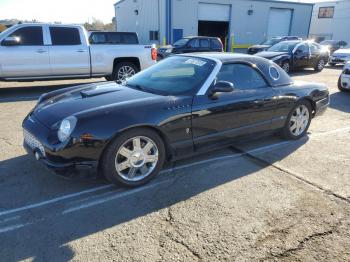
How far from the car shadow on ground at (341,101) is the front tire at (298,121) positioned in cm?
279

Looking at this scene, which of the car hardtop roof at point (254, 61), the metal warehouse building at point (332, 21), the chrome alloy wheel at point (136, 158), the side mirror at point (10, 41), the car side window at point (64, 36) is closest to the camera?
the chrome alloy wheel at point (136, 158)

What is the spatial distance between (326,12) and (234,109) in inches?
1864

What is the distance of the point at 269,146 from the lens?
506cm

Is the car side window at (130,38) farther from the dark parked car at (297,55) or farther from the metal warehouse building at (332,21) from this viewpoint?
the metal warehouse building at (332,21)

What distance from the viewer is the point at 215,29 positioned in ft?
102

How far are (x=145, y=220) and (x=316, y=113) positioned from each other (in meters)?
3.81

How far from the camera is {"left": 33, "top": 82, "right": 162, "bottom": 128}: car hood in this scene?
3.56 metres

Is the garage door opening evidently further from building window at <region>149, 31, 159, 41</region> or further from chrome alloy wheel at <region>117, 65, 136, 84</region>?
chrome alloy wheel at <region>117, 65, 136, 84</region>

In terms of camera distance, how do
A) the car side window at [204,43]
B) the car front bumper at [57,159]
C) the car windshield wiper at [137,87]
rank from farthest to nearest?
the car side window at [204,43], the car windshield wiper at [137,87], the car front bumper at [57,159]

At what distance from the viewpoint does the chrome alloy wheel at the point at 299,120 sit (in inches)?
206

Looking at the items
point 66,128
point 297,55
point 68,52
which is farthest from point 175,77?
point 297,55

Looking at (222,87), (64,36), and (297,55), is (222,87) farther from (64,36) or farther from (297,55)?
(297,55)

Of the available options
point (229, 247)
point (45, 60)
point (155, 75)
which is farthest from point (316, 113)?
point (45, 60)

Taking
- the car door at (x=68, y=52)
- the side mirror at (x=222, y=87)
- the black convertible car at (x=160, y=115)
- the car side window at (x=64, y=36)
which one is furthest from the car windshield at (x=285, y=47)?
the side mirror at (x=222, y=87)
